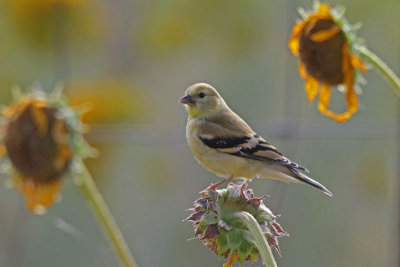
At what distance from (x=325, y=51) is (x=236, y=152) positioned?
302mm

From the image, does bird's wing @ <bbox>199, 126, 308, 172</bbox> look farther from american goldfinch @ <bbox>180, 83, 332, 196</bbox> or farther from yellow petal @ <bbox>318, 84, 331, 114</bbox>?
yellow petal @ <bbox>318, 84, 331, 114</bbox>

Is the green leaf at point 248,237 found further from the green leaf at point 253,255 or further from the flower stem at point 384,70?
the flower stem at point 384,70

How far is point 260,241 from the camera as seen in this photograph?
45.6 inches

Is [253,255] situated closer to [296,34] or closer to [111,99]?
[296,34]

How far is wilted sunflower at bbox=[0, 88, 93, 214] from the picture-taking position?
1.93 m

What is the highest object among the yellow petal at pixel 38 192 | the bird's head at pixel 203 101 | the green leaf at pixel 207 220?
the yellow petal at pixel 38 192

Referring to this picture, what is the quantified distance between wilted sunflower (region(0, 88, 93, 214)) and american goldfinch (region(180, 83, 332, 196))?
277 millimetres

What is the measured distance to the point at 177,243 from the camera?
428 cm

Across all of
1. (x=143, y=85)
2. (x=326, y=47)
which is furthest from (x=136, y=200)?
(x=326, y=47)

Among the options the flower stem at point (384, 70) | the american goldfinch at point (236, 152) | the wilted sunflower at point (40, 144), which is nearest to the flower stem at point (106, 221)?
the wilted sunflower at point (40, 144)

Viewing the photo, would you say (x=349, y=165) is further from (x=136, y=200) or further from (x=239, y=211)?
(x=239, y=211)

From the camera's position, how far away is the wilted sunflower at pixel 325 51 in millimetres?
1661

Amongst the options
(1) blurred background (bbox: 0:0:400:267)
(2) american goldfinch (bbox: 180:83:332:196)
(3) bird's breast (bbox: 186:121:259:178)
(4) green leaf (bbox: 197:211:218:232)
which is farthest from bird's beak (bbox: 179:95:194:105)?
(1) blurred background (bbox: 0:0:400:267)

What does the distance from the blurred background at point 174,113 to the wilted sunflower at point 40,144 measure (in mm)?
Result: 1947
